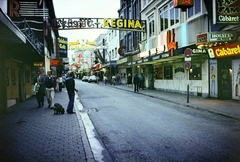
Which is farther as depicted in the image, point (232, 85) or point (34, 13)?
point (34, 13)

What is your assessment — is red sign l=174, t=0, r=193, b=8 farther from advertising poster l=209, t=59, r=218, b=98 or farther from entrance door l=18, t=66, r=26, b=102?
entrance door l=18, t=66, r=26, b=102

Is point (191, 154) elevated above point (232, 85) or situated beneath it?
situated beneath

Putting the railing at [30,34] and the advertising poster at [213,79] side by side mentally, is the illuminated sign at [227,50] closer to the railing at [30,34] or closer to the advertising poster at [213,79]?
→ the advertising poster at [213,79]

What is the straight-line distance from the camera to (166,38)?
21672 millimetres

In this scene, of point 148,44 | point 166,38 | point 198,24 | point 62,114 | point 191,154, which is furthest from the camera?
point 148,44

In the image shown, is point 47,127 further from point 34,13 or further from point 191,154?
point 34,13

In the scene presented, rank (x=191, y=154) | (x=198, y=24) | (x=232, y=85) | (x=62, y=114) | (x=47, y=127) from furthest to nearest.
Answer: (x=198, y=24)
(x=232, y=85)
(x=62, y=114)
(x=47, y=127)
(x=191, y=154)

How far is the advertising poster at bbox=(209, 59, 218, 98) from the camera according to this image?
1578 cm

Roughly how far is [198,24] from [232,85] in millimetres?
4714

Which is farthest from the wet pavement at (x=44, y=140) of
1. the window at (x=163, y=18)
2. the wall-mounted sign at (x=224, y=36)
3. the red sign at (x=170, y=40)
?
the window at (x=163, y=18)

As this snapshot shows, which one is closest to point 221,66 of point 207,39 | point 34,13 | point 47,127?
point 207,39

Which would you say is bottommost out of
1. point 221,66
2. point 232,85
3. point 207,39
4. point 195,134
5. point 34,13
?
point 195,134

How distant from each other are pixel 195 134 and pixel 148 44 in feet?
70.8

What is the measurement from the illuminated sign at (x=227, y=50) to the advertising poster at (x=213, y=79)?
0.90 metres
